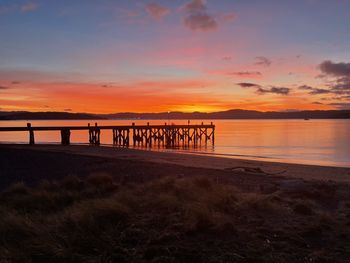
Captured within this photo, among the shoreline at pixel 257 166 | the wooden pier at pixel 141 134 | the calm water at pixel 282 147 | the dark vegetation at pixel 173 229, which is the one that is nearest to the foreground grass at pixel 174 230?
the dark vegetation at pixel 173 229

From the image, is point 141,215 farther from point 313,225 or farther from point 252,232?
point 313,225

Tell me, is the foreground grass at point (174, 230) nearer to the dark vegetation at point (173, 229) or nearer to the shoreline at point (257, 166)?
the dark vegetation at point (173, 229)

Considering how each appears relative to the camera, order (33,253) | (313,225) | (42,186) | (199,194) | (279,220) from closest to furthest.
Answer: (33,253), (313,225), (279,220), (199,194), (42,186)

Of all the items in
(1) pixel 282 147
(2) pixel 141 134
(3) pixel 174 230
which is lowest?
(1) pixel 282 147

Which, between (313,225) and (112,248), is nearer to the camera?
(112,248)

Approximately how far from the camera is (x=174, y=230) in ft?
21.8

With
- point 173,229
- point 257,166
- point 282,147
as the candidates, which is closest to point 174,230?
point 173,229

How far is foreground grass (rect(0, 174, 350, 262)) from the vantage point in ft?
18.1

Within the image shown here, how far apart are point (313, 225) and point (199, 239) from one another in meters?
2.30

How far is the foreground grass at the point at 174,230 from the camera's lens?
18.1 feet

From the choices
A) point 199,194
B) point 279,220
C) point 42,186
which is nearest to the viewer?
point 279,220

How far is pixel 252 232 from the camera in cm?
673

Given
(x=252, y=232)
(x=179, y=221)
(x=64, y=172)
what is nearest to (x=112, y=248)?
(x=179, y=221)

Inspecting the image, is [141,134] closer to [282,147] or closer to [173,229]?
[282,147]
